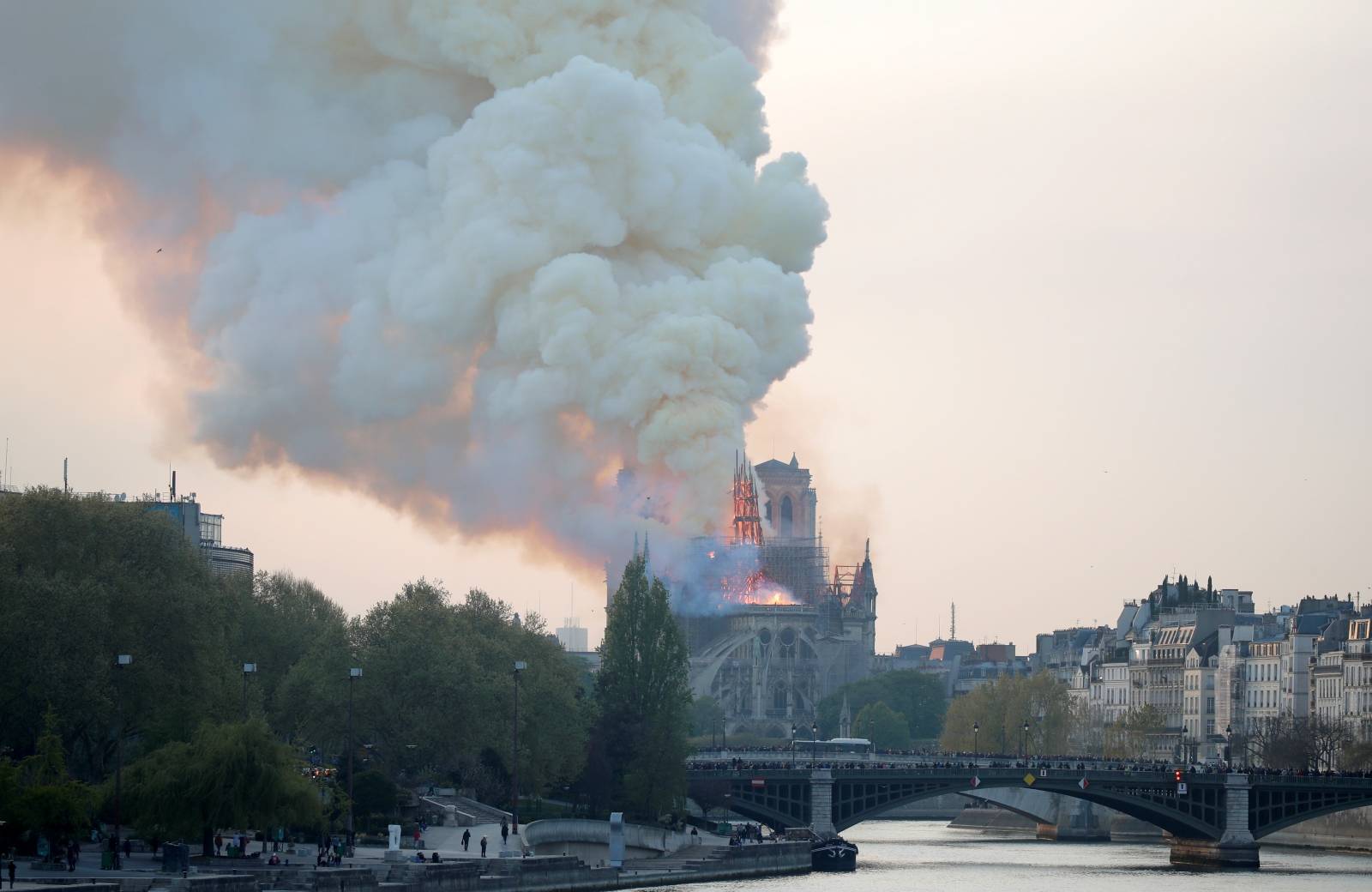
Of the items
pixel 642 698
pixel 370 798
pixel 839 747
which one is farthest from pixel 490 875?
pixel 839 747

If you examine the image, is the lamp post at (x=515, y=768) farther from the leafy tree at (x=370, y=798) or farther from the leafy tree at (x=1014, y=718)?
the leafy tree at (x=1014, y=718)

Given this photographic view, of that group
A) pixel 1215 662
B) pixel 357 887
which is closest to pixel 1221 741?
pixel 1215 662

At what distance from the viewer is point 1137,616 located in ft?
549

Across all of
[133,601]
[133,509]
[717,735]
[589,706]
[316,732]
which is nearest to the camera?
[133,601]

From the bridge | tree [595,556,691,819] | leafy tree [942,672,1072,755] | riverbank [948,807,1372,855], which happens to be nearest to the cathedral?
leafy tree [942,672,1072,755]

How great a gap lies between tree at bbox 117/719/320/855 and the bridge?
101 feet

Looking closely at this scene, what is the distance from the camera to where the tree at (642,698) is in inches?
A: 3430

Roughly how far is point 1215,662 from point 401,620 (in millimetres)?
68956

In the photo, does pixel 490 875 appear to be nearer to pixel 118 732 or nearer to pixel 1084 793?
pixel 118 732

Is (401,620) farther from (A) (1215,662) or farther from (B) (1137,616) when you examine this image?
(B) (1137,616)

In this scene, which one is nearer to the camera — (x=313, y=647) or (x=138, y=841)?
(x=138, y=841)

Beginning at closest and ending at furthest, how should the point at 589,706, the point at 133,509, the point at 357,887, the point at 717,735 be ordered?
1. the point at 357,887
2. the point at 133,509
3. the point at 589,706
4. the point at 717,735

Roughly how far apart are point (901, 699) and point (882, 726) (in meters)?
12.9

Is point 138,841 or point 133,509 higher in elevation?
point 133,509
